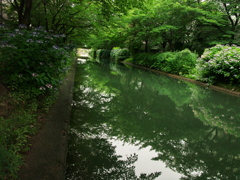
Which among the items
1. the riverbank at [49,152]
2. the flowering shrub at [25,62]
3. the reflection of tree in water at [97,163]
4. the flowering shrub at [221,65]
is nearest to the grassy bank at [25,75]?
the flowering shrub at [25,62]

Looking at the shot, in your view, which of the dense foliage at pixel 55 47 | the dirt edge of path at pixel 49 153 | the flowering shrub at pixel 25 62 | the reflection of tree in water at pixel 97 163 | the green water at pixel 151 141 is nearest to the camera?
the dirt edge of path at pixel 49 153

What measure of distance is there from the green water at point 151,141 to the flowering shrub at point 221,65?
3543 millimetres

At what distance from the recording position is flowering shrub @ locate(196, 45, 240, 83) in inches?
356

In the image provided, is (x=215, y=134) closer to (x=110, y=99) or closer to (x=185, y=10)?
(x=110, y=99)

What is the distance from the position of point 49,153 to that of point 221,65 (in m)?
9.90

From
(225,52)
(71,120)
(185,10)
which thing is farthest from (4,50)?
(185,10)

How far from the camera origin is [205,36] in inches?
853

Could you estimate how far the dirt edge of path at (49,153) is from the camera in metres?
2.00

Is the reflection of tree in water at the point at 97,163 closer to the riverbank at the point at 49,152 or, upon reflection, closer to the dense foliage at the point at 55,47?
the riverbank at the point at 49,152

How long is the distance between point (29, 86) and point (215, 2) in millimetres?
22955

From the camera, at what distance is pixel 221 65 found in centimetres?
955

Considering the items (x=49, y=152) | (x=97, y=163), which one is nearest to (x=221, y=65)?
(x=97, y=163)

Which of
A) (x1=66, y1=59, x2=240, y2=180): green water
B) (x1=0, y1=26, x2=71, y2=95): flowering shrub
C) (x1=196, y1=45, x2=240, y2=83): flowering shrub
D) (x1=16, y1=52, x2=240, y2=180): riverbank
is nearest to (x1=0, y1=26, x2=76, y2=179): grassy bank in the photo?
(x1=0, y1=26, x2=71, y2=95): flowering shrub

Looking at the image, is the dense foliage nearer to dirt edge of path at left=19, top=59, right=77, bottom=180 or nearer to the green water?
dirt edge of path at left=19, top=59, right=77, bottom=180
